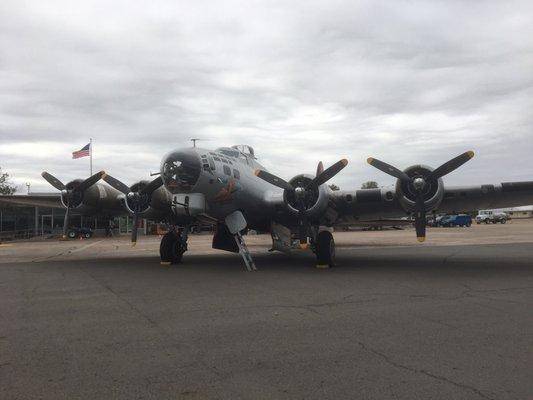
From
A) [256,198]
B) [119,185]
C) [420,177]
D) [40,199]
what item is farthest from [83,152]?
[420,177]

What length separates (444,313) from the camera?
748 cm

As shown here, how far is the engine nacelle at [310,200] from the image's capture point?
14766 millimetres

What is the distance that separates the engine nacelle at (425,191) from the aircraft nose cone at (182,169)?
6.30m

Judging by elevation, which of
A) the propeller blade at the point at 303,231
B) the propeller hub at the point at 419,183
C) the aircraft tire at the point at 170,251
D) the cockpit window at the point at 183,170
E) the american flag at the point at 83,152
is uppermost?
the american flag at the point at 83,152

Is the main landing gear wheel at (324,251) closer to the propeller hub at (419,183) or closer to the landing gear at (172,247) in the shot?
the propeller hub at (419,183)

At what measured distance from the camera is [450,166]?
13.9m

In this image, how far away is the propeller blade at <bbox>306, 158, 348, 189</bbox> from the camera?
14633mm

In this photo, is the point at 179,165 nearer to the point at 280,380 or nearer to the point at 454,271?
the point at 454,271

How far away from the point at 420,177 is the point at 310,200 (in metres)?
3.47

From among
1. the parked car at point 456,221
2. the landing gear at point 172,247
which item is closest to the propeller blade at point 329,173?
the landing gear at point 172,247

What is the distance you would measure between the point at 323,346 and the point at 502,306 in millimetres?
4279

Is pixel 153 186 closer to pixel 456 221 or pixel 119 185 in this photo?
pixel 119 185

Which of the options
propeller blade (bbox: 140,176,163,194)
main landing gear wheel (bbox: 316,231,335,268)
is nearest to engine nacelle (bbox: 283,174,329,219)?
main landing gear wheel (bbox: 316,231,335,268)

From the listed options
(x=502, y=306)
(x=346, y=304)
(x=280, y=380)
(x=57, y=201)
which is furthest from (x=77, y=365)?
(x=57, y=201)
